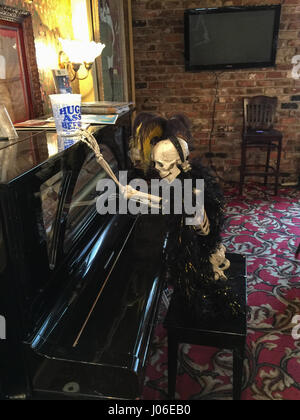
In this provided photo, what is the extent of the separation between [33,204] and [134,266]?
0.68 m

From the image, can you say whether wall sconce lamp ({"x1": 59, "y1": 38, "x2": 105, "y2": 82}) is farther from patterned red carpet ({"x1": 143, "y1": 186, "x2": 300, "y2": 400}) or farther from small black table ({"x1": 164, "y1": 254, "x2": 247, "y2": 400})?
patterned red carpet ({"x1": 143, "y1": 186, "x2": 300, "y2": 400})

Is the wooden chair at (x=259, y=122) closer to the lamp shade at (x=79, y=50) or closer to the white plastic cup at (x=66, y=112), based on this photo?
the lamp shade at (x=79, y=50)

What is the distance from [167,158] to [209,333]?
2.40 ft

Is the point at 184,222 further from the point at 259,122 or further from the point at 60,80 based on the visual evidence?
the point at 259,122

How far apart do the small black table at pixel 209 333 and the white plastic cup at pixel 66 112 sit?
87cm

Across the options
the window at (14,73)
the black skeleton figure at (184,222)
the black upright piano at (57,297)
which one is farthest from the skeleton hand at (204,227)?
the window at (14,73)

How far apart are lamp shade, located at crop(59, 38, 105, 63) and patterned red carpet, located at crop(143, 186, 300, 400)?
1.63 m

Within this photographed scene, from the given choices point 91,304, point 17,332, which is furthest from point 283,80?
point 17,332

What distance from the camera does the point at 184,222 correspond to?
140cm

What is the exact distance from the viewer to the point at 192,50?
415 centimetres

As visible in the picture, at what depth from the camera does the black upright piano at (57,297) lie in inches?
35.8

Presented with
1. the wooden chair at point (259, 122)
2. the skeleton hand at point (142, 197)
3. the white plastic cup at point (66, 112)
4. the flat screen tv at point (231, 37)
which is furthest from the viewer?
the wooden chair at point (259, 122)
